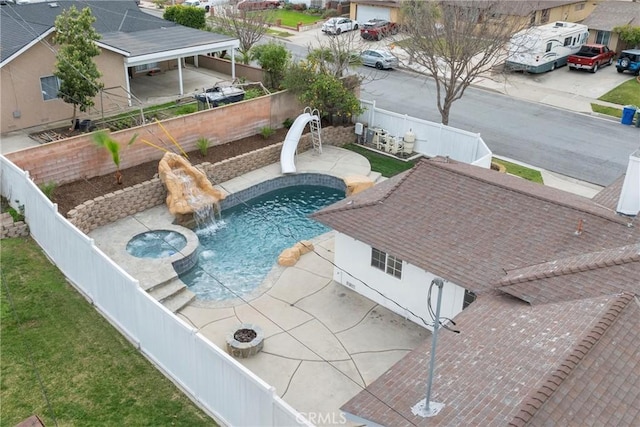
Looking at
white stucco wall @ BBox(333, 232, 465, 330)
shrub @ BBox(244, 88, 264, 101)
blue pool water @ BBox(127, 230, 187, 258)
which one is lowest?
blue pool water @ BBox(127, 230, 187, 258)

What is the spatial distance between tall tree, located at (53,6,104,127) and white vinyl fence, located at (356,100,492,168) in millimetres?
12460

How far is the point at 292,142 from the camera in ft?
86.9

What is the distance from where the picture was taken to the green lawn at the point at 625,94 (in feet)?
117

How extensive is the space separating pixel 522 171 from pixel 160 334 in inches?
720

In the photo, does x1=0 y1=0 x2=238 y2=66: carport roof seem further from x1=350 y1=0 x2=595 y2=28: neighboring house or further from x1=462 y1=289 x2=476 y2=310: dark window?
x1=462 y1=289 x2=476 y2=310: dark window

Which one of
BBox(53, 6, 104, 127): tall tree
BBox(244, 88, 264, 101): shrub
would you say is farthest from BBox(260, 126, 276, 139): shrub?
BBox(53, 6, 104, 127): tall tree

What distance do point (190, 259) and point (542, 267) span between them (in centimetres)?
1094

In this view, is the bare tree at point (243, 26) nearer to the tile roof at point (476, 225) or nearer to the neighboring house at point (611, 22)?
the tile roof at point (476, 225)

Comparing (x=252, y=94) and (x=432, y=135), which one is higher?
(x=252, y=94)

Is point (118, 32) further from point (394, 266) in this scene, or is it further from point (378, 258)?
point (394, 266)

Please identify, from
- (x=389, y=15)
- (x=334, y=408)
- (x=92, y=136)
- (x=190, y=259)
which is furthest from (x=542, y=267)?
(x=389, y=15)

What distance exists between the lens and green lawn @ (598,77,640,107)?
35.7m

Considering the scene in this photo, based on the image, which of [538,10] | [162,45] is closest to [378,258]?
[162,45]

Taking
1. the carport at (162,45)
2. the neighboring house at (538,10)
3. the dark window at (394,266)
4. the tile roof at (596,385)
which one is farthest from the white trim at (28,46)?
the neighboring house at (538,10)
